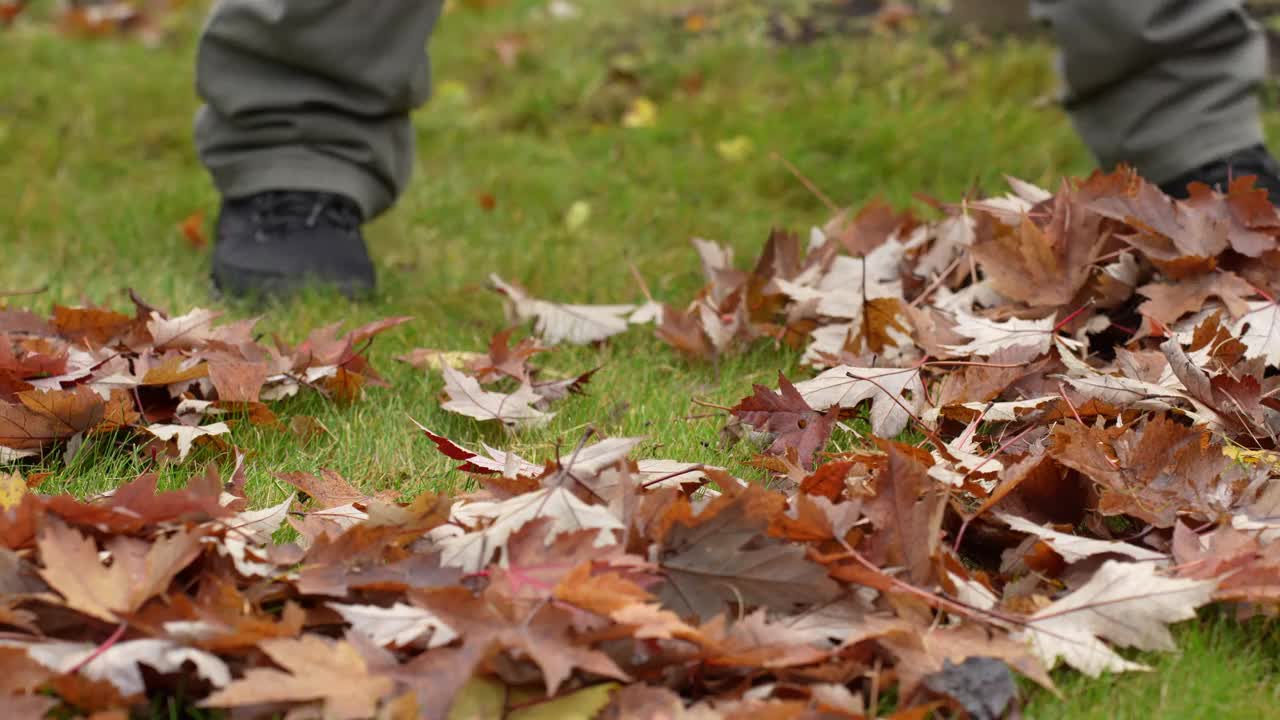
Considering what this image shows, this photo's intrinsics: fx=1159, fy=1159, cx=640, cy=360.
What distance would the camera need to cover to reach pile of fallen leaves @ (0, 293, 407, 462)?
154 centimetres

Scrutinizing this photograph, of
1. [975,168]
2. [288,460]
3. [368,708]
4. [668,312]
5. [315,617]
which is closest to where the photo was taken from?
[368,708]

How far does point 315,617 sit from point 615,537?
298 mm

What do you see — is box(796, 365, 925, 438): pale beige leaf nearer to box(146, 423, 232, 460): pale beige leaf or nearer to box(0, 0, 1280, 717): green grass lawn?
box(0, 0, 1280, 717): green grass lawn

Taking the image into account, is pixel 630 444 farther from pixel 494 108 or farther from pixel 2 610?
pixel 494 108

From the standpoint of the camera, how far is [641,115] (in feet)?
12.4

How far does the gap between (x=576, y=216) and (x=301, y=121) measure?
2.52 feet

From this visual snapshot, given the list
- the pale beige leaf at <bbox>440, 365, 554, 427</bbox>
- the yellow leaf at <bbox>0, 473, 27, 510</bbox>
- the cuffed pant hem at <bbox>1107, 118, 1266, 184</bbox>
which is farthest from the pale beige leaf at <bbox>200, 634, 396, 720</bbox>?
the cuffed pant hem at <bbox>1107, 118, 1266, 184</bbox>

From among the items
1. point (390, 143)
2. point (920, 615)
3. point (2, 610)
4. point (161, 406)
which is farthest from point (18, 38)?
point (920, 615)

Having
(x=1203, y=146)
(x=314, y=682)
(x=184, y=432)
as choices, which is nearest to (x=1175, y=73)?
(x=1203, y=146)

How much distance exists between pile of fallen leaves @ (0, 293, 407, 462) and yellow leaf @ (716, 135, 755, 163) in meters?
1.70

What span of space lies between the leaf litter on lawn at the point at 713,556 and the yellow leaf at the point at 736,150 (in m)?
1.76

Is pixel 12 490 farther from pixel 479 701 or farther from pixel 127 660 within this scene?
pixel 479 701

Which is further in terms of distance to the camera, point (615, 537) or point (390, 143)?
point (390, 143)

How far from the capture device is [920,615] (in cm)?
113
